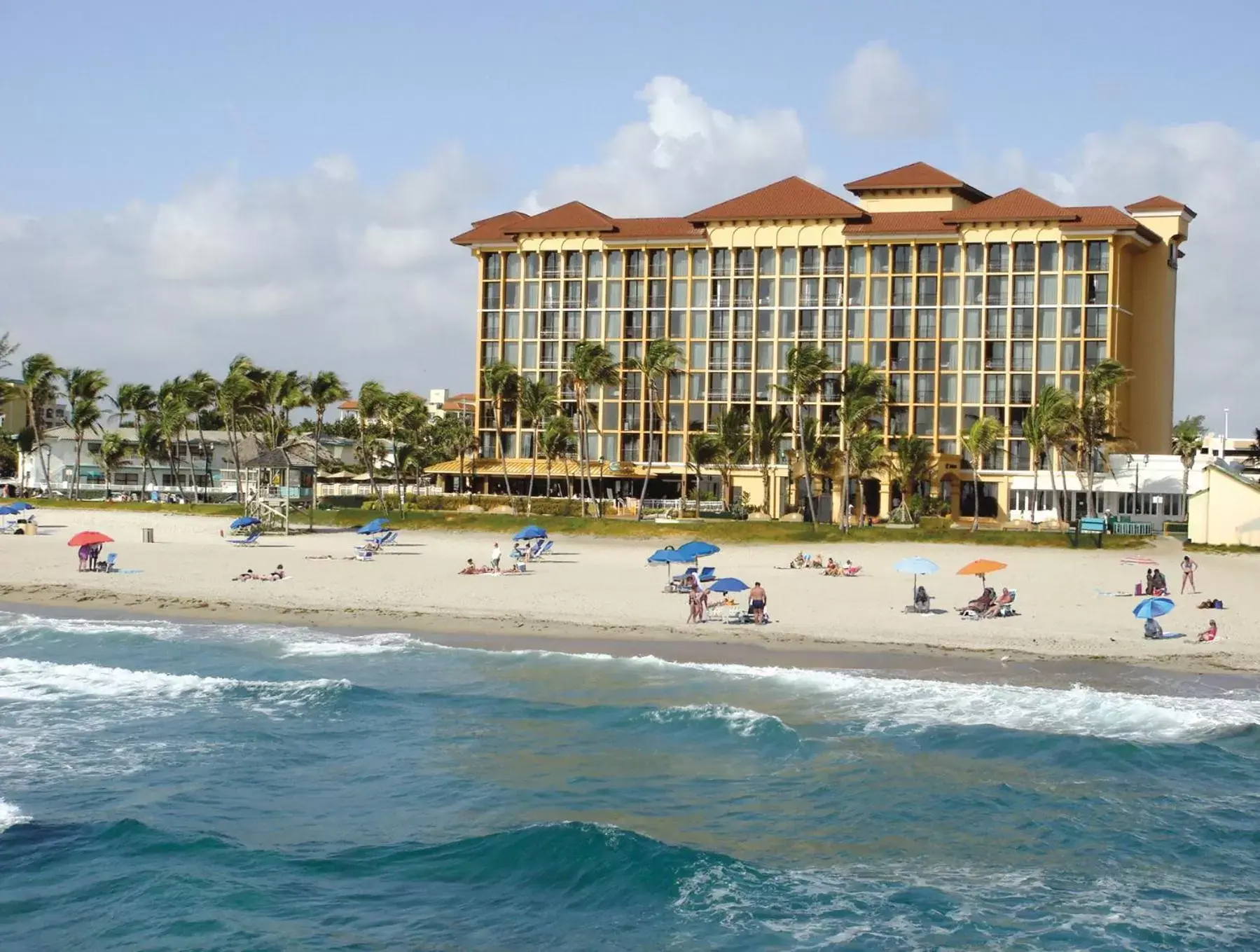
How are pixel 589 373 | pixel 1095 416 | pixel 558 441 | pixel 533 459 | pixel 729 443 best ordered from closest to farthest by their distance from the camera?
pixel 1095 416
pixel 589 373
pixel 729 443
pixel 558 441
pixel 533 459

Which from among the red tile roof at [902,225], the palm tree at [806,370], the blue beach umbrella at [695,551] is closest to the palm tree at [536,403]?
the palm tree at [806,370]

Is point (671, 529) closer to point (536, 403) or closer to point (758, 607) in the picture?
point (536, 403)

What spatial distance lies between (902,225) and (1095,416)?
22.8 meters

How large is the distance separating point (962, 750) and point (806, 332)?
69.7m

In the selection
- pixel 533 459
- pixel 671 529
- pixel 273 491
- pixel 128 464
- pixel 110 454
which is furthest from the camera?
pixel 128 464

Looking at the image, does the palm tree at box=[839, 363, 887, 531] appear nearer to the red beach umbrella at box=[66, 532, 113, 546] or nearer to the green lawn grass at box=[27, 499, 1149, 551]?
the green lawn grass at box=[27, 499, 1149, 551]

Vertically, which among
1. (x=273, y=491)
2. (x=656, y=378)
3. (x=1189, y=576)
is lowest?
(x=1189, y=576)

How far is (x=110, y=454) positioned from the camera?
108188 mm

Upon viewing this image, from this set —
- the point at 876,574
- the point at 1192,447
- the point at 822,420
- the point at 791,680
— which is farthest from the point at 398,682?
the point at 1192,447

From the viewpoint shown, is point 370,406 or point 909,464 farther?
point 370,406

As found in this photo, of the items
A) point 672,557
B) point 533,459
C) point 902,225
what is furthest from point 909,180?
point 672,557

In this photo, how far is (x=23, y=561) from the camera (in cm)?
5697

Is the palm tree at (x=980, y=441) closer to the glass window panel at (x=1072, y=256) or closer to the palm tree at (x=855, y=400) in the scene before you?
the palm tree at (x=855, y=400)

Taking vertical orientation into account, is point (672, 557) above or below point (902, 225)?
below
